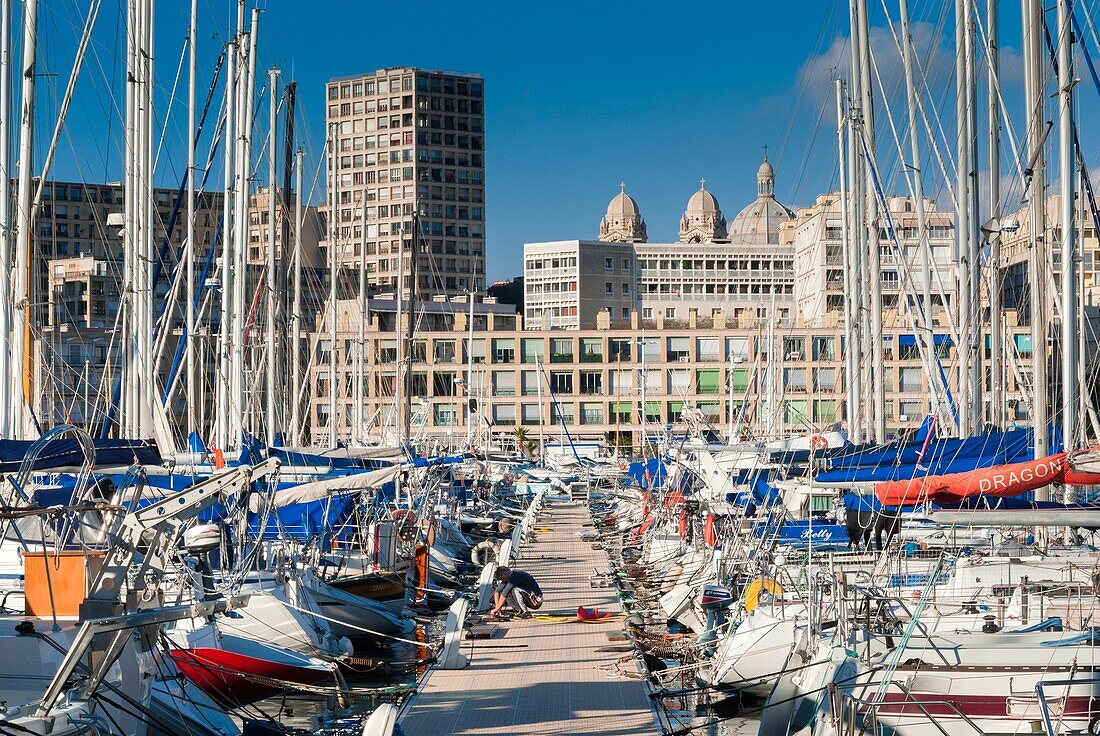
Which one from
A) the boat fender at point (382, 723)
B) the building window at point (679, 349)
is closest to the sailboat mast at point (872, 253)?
the boat fender at point (382, 723)

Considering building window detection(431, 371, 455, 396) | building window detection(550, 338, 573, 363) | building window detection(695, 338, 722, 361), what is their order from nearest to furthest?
building window detection(695, 338, 722, 361) → building window detection(431, 371, 455, 396) → building window detection(550, 338, 573, 363)

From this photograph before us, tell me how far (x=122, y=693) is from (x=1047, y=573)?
42.0ft

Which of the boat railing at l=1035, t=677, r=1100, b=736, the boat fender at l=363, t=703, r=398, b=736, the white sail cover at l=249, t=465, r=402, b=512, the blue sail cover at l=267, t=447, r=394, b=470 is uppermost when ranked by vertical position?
the blue sail cover at l=267, t=447, r=394, b=470

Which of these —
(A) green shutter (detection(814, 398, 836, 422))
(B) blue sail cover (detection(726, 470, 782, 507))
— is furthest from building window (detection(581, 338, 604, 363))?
(B) blue sail cover (detection(726, 470, 782, 507))

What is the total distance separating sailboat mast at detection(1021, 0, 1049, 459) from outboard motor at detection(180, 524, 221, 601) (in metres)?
12.6

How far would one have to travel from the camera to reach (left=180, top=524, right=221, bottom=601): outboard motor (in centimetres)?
2148

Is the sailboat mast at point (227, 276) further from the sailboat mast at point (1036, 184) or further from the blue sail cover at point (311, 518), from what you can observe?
the sailboat mast at point (1036, 184)

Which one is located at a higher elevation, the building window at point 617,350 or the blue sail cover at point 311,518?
the building window at point 617,350

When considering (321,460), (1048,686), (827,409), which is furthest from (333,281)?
(827,409)

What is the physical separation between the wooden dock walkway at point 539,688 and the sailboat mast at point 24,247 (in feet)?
27.1

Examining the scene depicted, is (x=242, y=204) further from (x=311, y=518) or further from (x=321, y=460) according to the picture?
(x=311, y=518)

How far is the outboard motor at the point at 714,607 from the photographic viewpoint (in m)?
24.9

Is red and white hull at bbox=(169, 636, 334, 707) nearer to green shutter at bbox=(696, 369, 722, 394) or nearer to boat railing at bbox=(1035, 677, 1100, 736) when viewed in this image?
boat railing at bbox=(1035, 677, 1100, 736)

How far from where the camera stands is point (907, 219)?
351 feet
